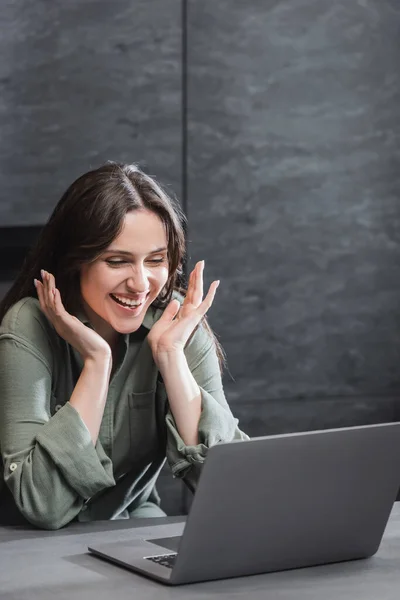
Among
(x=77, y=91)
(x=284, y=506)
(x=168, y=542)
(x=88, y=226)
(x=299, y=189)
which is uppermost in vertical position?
(x=77, y=91)

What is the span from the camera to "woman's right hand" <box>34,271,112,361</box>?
1962 mm

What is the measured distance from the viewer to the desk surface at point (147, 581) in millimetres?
1299

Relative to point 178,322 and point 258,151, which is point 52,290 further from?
point 258,151

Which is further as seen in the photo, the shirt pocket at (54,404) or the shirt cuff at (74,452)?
the shirt pocket at (54,404)

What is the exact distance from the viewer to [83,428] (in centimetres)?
181

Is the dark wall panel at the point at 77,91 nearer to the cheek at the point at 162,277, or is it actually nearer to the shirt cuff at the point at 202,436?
the cheek at the point at 162,277

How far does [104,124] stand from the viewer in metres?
2.95

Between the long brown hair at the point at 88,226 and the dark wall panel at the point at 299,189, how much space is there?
978mm

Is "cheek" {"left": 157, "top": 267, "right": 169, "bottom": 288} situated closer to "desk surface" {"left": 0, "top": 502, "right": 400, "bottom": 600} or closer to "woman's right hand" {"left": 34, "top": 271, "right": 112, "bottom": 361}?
"woman's right hand" {"left": 34, "top": 271, "right": 112, "bottom": 361}

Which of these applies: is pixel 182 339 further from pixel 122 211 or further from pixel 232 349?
pixel 232 349

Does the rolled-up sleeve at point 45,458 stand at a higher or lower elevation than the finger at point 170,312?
lower

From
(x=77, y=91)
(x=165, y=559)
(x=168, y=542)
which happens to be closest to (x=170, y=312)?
(x=168, y=542)

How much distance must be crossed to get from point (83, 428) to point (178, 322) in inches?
13.6

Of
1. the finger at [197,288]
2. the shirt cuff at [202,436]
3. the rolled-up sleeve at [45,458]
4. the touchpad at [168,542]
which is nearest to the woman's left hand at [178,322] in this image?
the finger at [197,288]
